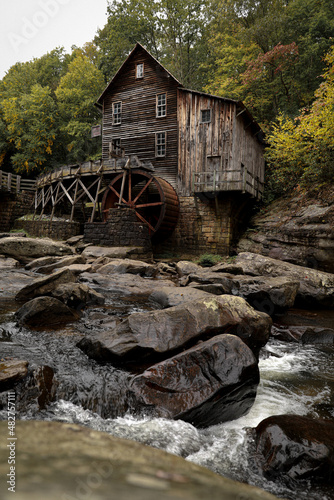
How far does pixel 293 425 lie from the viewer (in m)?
2.48

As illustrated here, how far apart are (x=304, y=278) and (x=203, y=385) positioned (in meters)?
6.68

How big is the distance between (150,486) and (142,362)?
109 inches

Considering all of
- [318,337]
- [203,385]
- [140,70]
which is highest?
[140,70]

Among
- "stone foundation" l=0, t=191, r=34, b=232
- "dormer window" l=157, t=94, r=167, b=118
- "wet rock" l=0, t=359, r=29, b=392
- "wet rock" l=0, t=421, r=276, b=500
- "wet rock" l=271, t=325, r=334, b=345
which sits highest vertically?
"dormer window" l=157, t=94, r=167, b=118

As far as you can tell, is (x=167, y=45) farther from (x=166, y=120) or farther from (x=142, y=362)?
(x=142, y=362)

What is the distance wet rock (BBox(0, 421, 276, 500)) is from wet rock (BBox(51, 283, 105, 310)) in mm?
4530

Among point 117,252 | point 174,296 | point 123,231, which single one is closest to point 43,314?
point 174,296

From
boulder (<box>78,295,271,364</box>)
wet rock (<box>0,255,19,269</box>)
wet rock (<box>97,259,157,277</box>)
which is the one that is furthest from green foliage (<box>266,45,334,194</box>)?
wet rock (<box>0,255,19,269</box>)

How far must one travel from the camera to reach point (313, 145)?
517 inches

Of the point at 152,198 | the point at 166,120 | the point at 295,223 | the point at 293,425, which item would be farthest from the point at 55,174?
the point at 293,425

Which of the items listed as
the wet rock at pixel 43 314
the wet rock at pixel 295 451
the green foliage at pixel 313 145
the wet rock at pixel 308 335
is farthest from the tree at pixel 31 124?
the wet rock at pixel 295 451

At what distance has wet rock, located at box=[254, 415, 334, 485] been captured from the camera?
218 centimetres

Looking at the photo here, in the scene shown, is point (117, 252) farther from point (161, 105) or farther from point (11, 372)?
point (11, 372)

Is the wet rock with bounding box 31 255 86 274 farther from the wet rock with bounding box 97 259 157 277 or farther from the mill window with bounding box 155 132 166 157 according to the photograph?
the mill window with bounding box 155 132 166 157
